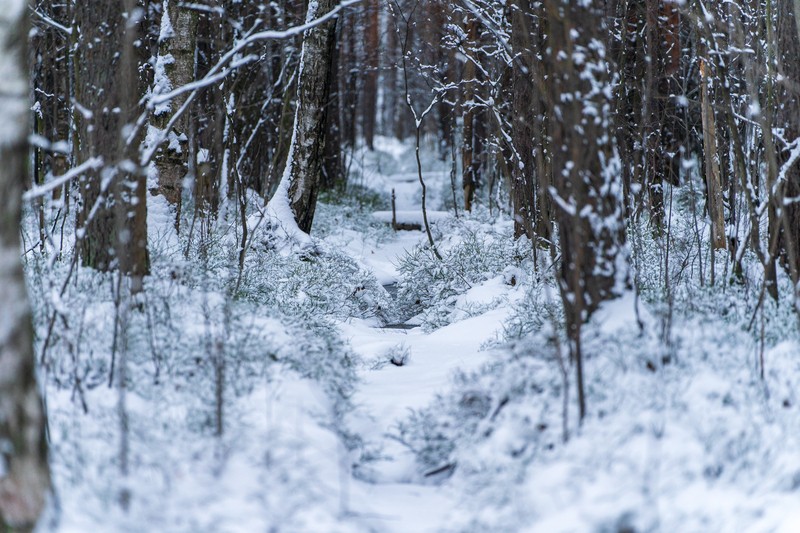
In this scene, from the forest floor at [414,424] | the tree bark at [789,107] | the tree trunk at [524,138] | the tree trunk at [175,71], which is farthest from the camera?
the tree trunk at [524,138]

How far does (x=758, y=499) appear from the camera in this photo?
3418 millimetres

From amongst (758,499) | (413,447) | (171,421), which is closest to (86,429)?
(171,421)

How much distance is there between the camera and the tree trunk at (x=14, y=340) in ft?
9.25

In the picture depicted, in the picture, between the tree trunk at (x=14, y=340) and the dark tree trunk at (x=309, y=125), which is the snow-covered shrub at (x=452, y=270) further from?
the tree trunk at (x=14, y=340)

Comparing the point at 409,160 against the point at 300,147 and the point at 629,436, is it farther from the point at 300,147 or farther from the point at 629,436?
the point at 629,436

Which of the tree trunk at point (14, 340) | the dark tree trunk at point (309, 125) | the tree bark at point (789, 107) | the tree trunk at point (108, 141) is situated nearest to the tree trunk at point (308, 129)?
the dark tree trunk at point (309, 125)

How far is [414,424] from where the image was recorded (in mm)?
4719

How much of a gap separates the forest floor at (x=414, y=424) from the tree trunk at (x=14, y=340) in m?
0.16

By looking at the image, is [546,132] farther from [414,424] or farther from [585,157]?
[414,424]

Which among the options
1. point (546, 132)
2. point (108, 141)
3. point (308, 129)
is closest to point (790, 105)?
point (546, 132)

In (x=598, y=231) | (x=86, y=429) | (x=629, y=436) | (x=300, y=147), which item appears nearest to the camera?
(x=629, y=436)

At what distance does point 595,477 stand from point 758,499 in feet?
2.30

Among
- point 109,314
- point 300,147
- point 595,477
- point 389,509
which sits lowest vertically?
point 389,509

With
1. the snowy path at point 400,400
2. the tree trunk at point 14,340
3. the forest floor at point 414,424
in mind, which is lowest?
the snowy path at point 400,400
